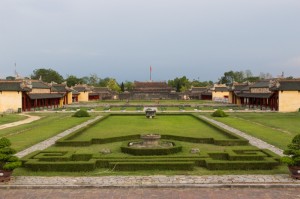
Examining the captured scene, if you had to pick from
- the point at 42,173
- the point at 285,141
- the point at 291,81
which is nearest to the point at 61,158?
the point at 42,173

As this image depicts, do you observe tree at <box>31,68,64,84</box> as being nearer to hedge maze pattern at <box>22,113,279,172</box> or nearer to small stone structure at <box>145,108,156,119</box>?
small stone structure at <box>145,108,156,119</box>

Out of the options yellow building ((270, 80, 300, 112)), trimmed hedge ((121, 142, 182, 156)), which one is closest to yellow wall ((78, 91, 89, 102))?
yellow building ((270, 80, 300, 112))

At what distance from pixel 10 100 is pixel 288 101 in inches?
1951

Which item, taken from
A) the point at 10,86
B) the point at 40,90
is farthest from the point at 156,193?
the point at 40,90

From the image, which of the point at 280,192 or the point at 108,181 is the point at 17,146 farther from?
the point at 280,192

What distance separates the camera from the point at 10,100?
5844cm

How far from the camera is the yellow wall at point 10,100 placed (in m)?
58.0

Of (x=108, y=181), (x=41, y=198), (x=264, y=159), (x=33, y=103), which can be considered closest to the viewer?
(x=41, y=198)

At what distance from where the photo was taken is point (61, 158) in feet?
62.4

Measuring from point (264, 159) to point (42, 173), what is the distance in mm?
12354

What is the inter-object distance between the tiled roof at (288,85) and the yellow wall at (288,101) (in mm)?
703

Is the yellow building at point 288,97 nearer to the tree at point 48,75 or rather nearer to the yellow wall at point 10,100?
A: the yellow wall at point 10,100

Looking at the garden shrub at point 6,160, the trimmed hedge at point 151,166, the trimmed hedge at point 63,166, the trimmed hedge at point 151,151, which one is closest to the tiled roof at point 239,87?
the trimmed hedge at point 151,151

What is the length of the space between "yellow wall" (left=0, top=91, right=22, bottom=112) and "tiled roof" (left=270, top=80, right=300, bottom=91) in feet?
151
